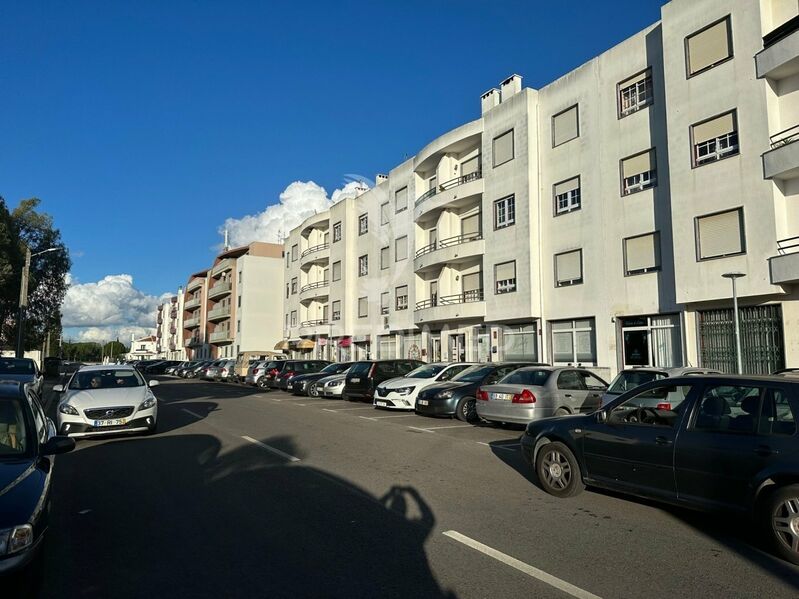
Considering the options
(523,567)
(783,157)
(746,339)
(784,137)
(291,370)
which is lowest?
(523,567)

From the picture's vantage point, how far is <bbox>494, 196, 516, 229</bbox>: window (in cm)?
2555

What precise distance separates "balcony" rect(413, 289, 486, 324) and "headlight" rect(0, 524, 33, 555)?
24.0 metres

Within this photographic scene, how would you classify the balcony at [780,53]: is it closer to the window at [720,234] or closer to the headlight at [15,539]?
the window at [720,234]

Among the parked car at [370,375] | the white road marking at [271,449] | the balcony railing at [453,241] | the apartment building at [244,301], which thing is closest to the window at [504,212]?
the balcony railing at [453,241]

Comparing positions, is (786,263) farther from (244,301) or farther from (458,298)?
(244,301)

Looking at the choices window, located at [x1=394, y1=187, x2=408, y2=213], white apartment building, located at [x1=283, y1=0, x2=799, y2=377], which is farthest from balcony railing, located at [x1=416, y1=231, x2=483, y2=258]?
window, located at [x1=394, y1=187, x2=408, y2=213]

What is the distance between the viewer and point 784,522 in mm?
4773

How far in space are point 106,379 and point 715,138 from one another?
17.6 m

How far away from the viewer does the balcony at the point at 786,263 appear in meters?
14.6

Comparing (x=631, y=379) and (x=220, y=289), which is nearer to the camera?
(x=631, y=379)

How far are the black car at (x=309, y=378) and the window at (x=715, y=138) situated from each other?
1582cm

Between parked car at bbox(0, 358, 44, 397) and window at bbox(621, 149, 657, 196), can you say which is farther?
window at bbox(621, 149, 657, 196)

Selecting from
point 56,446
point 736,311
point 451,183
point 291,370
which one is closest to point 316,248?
point 451,183

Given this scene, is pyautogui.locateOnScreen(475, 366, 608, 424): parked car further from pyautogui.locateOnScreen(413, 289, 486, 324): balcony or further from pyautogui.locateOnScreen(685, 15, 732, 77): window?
pyautogui.locateOnScreen(413, 289, 486, 324): balcony
